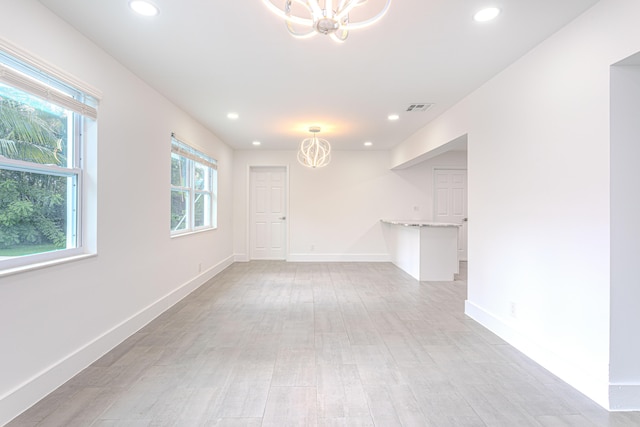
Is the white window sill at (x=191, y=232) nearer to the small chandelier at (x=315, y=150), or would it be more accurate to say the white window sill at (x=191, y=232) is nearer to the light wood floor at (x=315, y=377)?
the light wood floor at (x=315, y=377)

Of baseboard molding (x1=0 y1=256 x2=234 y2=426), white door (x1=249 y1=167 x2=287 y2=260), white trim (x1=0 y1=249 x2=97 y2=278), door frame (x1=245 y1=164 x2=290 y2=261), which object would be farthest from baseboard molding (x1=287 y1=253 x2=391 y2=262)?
white trim (x1=0 y1=249 x2=97 y2=278)

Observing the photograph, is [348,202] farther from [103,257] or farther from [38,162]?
[38,162]

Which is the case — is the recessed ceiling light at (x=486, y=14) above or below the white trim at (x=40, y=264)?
above

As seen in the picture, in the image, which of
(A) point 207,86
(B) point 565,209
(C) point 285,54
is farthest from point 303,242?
(B) point 565,209

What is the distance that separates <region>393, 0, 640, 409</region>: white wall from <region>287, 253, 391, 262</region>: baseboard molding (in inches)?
153

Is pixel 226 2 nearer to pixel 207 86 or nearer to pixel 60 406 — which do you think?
pixel 207 86

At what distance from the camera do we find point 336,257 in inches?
292

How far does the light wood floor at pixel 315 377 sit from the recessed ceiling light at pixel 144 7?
2390 millimetres

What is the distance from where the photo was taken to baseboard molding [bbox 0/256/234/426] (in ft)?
6.06

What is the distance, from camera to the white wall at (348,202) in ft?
24.2

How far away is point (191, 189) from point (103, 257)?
7.52 feet

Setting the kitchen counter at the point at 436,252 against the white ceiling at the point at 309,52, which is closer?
the white ceiling at the point at 309,52

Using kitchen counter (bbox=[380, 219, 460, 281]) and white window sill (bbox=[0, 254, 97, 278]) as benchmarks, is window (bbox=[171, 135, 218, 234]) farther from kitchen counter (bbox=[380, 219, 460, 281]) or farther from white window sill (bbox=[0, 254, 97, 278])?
kitchen counter (bbox=[380, 219, 460, 281])

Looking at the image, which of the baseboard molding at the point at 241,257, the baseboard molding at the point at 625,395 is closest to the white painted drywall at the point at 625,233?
the baseboard molding at the point at 625,395
